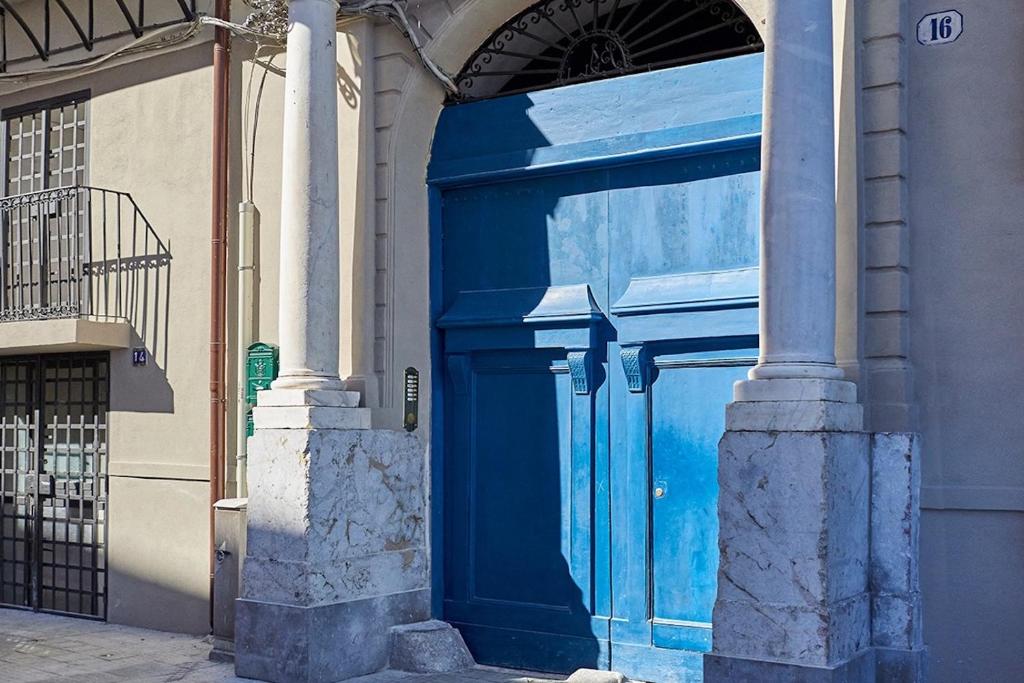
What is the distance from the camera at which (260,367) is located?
909 centimetres

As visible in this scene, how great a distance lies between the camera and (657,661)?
7555 mm

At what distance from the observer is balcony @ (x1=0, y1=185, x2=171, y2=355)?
10.1 m

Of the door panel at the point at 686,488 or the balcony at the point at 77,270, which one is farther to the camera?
the balcony at the point at 77,270

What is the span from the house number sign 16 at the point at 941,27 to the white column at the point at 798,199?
624 mm

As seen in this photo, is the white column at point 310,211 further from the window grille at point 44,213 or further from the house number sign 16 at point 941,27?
the house number sign 16 at point 941,27

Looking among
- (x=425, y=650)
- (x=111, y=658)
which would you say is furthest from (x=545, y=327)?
(x=111, y=658)

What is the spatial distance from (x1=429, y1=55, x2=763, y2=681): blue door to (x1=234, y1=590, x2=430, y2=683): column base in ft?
2.53

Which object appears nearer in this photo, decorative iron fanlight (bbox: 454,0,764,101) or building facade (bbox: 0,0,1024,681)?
building facade (bbox: 0,0,1024,681)

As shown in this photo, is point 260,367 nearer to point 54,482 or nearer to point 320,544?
point 320,544

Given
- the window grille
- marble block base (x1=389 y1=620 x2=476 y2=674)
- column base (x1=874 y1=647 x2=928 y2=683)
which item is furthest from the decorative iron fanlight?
the window grille

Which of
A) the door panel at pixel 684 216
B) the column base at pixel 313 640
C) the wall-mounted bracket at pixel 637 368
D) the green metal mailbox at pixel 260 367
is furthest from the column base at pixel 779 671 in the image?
the green metal mailbox at pixel 260 367

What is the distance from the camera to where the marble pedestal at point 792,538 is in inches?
239

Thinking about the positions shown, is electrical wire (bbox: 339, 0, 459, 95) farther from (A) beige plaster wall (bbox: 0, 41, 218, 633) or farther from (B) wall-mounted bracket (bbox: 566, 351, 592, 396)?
(B) wall-mounted bracket (bbox: 566, 351, 592, 396)

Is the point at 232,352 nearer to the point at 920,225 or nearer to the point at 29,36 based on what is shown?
the point at 29,36
